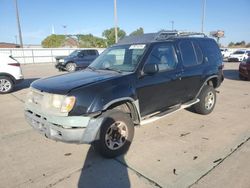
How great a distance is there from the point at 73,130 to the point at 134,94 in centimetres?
120

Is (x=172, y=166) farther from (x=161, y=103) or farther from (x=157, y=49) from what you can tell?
(x=157, y=49)

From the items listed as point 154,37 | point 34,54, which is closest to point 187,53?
point 154,37

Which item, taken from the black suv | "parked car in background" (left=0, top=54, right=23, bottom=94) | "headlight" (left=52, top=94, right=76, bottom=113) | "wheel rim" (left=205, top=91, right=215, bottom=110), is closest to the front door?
the black suv

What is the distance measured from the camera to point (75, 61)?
17531 millimetres

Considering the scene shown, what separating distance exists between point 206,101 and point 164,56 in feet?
6.24

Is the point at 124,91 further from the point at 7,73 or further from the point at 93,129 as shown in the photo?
the point at 7,73

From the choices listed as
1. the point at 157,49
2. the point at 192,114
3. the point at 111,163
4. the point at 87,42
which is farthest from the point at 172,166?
the point at 87,42

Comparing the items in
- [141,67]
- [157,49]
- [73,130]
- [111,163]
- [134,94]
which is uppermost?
[157,49]

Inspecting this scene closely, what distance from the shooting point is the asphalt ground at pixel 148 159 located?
119 inches

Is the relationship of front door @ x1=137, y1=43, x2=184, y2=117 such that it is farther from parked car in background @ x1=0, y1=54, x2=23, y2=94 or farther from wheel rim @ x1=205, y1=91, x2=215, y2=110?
parked car in background @ x1=0, y1=54, x2=23, y2=94

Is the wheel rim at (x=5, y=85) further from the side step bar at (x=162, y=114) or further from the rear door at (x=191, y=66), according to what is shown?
the rear door at (x=191, y=66)

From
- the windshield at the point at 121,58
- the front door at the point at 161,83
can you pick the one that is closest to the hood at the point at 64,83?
the windshield at the point at 121,58

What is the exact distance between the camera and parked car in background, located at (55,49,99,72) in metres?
17.2

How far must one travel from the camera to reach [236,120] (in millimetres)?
5324
